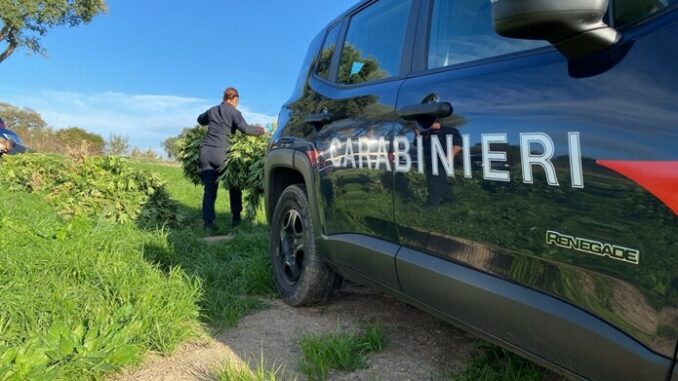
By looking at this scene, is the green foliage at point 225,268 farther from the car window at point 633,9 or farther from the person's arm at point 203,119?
the car window at point 633,9

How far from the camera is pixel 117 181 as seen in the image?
6.55 metres

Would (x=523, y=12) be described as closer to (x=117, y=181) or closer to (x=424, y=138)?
(x=424, y=138)

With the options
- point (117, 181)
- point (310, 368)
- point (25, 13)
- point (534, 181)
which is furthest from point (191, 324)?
point (25, 13)

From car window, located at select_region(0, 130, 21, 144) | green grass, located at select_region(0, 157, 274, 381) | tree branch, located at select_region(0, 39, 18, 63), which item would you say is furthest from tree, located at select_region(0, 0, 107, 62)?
green grass, located at select_region(0, 157, 274, 381)

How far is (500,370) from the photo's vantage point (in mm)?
2432

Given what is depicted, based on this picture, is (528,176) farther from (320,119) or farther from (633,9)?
(320,119)

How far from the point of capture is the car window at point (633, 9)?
1.41 meters

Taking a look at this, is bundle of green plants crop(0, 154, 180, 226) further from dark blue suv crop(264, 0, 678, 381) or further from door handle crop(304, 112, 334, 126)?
dark blue suv crop(264, 0, 678, 381)

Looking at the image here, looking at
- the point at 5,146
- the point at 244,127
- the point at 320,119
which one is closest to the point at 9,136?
the point at 5,146

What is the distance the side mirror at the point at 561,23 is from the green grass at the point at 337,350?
1.74m

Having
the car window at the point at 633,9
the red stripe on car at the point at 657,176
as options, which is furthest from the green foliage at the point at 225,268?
the car window at the point at 633,9

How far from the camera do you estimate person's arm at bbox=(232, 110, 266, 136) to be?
659 cm

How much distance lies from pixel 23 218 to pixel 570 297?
5257 mm

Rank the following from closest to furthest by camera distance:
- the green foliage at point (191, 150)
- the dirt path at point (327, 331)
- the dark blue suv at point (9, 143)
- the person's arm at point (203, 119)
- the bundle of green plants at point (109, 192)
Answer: the dirt path at point (327, 331) < the bundle of green plants at point (109, 192) < the person's arm at point (203, 119) < the green foliage at point (191, 150) < the dark blue suv at point (9, 143)
